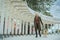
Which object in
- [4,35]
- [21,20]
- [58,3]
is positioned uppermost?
[58,3]

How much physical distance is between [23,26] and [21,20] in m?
0.09

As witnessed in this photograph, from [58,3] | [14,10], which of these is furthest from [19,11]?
[58,3]

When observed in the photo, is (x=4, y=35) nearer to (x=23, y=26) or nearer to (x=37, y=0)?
(x=23, y=26)

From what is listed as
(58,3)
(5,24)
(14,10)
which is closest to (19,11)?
(14,10)

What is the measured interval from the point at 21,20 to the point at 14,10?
0.17m

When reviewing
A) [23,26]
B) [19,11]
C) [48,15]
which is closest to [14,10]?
[19,11]

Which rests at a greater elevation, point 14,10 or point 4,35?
point 14,10

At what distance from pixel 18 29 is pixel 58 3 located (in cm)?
66

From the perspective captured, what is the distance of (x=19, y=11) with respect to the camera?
3006 mm

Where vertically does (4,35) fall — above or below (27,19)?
below

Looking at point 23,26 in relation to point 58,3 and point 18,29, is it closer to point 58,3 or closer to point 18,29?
point 18,29

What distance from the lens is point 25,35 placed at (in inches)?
117

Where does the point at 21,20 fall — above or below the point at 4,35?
above

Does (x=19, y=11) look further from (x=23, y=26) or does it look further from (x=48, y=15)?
(x=48, y=15)
